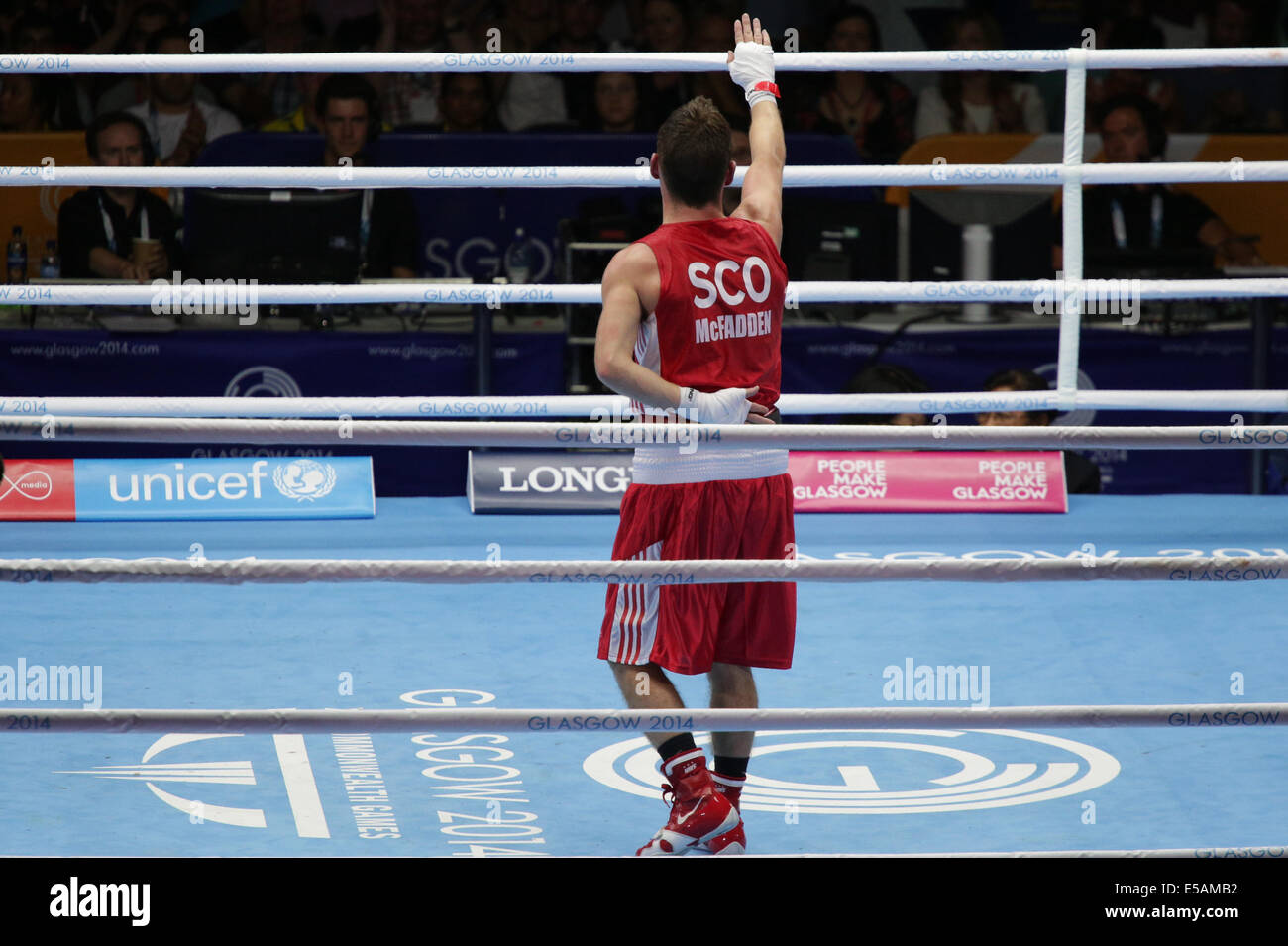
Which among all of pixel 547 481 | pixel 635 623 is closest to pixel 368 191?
pixel 547 481

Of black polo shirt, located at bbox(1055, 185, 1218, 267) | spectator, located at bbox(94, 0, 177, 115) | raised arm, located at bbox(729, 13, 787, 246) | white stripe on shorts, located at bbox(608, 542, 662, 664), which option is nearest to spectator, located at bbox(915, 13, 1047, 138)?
black polo shirt, located at bbox(1055, 185, 1218, 267)

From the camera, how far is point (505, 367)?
6.39 metres

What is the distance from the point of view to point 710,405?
308 cm

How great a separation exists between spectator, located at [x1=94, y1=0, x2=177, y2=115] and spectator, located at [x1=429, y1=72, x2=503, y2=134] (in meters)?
1.43

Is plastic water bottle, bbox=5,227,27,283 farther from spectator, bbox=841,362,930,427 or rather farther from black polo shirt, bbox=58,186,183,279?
spectator, bbox=841,362,930,427

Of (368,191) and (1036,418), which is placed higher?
(368,191)

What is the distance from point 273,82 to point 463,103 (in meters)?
1.24

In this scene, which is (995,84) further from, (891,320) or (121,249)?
(121,249)

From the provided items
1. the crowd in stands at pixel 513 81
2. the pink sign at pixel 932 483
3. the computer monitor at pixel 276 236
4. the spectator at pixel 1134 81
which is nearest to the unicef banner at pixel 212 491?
the computer monitor at pixel 276 236

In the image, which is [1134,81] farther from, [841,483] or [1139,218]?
[841,483]

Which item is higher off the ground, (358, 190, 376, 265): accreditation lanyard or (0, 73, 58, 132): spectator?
(0, 73, 58, 132): spectator

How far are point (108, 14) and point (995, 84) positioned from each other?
15.0ft

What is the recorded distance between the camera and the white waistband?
3.16 meters
